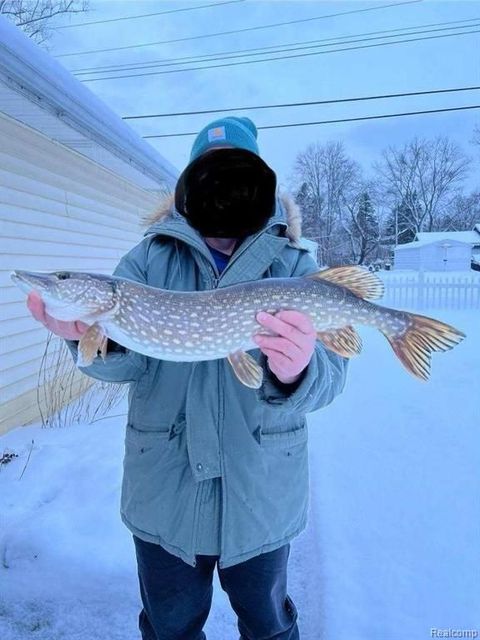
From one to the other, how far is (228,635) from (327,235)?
44.6m

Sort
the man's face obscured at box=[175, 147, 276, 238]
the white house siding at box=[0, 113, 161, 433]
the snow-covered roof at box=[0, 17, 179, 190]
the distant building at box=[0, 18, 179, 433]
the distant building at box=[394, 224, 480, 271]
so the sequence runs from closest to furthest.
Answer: the man's face obscured at box=[175, 147, 276, 238], the snow-covered roof at box=[0, 17, 179, 190], the distant building at box=[0, 18, 179, 433], the white house siding at box=[0, 113, 161, 433], the distant building at box=[394, 224, 480, 271]

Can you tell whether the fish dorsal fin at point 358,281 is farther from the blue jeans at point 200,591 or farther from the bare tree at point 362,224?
the bare tree at point 362,224

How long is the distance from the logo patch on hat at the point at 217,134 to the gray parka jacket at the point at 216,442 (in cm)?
33

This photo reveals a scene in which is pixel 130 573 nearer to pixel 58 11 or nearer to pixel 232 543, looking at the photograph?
pixel 232 543

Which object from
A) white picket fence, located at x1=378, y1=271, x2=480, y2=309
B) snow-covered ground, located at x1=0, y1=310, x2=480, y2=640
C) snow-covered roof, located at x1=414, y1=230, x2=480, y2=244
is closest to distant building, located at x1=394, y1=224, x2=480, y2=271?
snow-covered roof, located at x1=414, y1=230, x2=480, y2=244

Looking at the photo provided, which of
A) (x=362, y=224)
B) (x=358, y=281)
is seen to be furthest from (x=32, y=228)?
(x=362, y=224)

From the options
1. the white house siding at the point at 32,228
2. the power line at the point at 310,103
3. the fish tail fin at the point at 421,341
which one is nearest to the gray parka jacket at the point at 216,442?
the fish tail fin at the point at 421,341

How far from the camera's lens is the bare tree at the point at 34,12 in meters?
10.7

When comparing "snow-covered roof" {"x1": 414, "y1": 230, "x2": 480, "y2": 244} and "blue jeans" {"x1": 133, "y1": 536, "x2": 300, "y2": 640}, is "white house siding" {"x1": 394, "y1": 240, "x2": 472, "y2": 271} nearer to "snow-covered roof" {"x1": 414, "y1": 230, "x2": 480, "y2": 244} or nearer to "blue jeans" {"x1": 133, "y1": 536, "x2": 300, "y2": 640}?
"snow-covered roof" {"x1": 414, "y1": 230, "x2": 480, "y2": 244}

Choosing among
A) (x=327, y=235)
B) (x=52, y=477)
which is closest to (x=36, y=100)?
(x=52, y=477)

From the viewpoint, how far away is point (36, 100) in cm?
371

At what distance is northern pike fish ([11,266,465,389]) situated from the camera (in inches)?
53.0

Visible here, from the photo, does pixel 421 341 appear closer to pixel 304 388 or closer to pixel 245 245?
pixel 304 388

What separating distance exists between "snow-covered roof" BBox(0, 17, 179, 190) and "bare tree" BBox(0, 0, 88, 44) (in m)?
7.70
